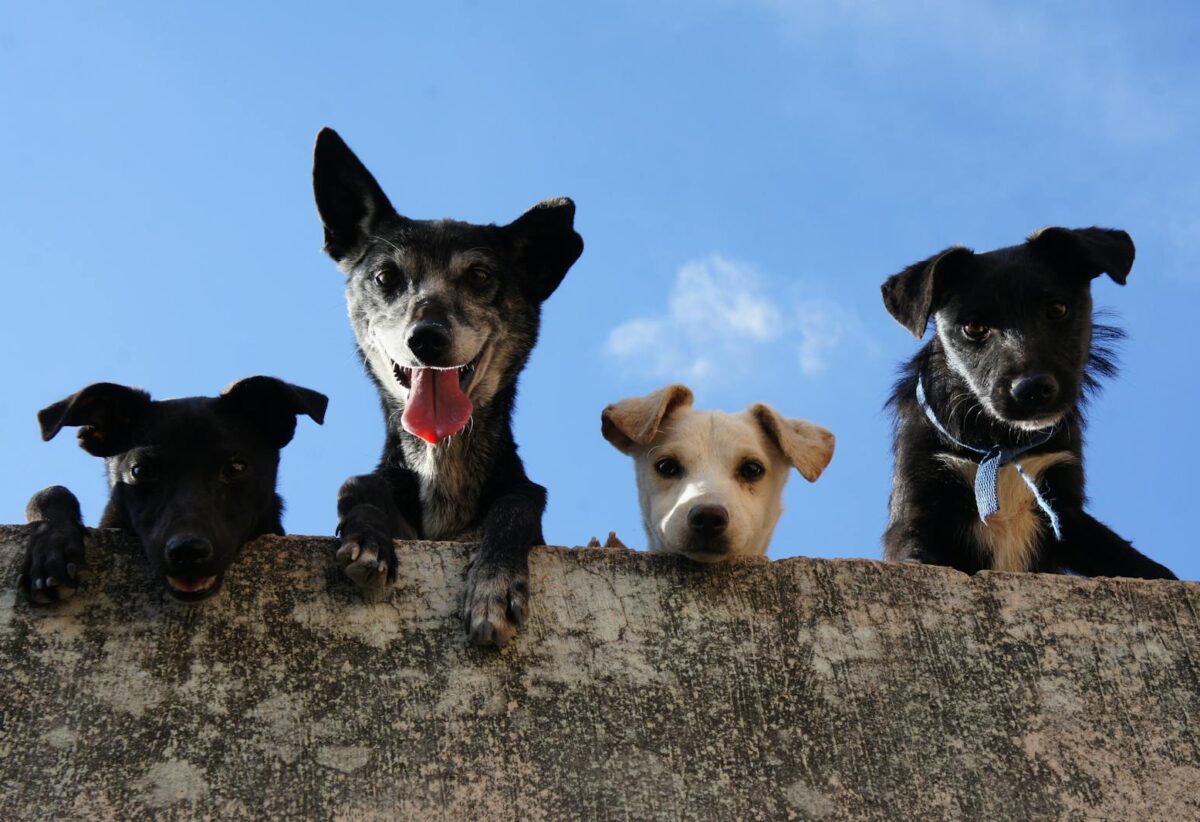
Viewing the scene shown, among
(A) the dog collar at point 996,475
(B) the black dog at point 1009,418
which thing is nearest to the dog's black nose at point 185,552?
(B) the black dog at point 1009,418

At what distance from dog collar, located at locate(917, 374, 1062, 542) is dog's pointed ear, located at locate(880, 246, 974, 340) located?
0.58 meters

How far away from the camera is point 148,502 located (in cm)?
438

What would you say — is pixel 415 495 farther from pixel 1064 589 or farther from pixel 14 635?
pixel 1064 589

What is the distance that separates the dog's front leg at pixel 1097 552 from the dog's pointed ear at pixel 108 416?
160 inches

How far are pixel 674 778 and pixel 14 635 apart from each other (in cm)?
220

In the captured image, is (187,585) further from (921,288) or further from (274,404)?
(921,288)

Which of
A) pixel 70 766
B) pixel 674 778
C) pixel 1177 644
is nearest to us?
pixel 70 766

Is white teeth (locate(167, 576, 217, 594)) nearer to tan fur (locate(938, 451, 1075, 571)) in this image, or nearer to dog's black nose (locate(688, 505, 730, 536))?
dog's black nose (locate(688, 505, 730, 536))

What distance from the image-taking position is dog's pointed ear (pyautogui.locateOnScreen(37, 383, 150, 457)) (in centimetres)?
458

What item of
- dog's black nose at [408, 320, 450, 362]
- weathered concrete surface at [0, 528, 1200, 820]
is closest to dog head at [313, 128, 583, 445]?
dog's black nose at [408, 320, 450, 362]

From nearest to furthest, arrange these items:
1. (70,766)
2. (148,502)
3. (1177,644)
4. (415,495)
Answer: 1. (70,766)
2. (148,502)
3. (1177,644)
4. (415,495)

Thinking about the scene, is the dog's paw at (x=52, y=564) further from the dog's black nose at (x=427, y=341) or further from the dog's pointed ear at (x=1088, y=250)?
the dog's pointed ear at (x=1088, y=250)

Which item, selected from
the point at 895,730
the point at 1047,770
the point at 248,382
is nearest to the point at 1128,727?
the point at 1047,770

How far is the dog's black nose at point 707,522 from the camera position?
4.70m
